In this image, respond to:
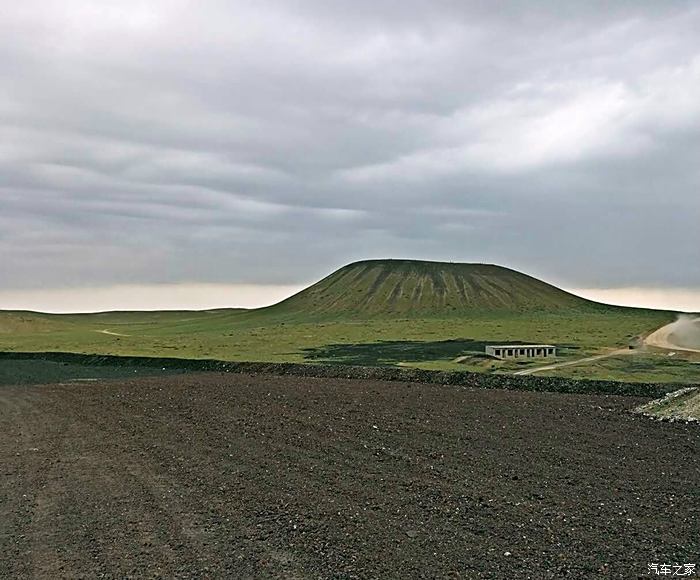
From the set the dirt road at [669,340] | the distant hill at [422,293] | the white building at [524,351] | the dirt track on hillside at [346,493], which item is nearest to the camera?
the dirt track on hillside at [346,493]

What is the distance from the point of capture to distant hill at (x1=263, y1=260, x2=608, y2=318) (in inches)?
5399

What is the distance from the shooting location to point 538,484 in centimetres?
1590

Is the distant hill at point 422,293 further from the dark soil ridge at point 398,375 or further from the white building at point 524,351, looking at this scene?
the dark soil ridge at point 398,375

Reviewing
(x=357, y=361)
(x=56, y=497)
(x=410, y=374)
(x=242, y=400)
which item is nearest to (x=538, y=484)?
(x=56, y=497)

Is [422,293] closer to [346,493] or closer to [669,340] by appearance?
[669,340]

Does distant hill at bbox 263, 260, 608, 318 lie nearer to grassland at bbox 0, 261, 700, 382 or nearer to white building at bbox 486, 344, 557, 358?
grassland at bbox 0, 261, 700, 382

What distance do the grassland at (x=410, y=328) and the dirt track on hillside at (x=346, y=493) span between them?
69.5 ft

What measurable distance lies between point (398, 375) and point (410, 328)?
1865 inches

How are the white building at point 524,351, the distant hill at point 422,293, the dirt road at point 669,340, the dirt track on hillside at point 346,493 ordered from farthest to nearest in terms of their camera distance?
1. the distant hill at point 422,293
2. the white building at point 524,351
3. the dirt road at point 669,340
4. the dirt track on hillside at point 346,493

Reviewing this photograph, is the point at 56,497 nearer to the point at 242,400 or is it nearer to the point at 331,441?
the point at 331,441

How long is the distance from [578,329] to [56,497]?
250ft

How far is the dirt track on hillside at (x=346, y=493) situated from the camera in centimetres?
1113

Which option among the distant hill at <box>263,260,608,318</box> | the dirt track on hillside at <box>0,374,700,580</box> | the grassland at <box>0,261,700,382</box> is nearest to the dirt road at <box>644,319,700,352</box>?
the grassland at <box>0,261,700,382</box>

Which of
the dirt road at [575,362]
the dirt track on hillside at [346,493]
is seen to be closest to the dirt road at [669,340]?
the dirt road at [575,362]
